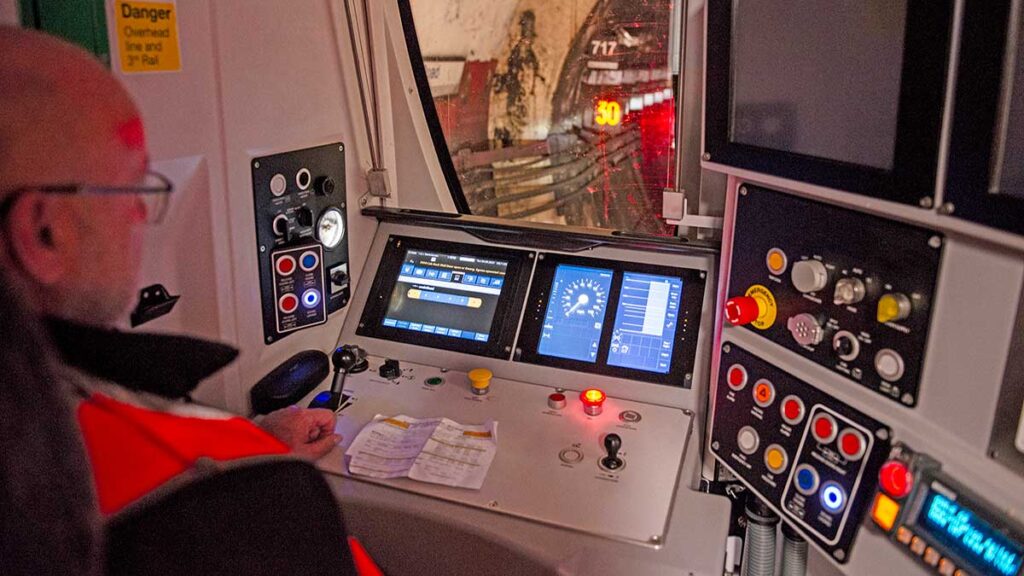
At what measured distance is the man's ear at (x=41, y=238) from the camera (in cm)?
86

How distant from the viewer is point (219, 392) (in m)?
1.92

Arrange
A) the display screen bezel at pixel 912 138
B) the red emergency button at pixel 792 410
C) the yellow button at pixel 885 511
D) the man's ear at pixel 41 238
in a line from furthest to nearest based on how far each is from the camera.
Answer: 1. the red emergency button at pixel 792 410
2. the yellow button at pixel 885 511
3. the display screen bezel at pixel 912 138
4. the man's ear at pixel 41 238

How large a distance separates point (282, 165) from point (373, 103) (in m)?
0.47

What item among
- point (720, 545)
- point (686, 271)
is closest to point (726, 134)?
point (686, 271)

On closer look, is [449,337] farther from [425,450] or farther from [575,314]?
[425,450]

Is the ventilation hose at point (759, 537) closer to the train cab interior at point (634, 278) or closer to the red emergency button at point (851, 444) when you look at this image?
the train cab interior at point (634, 278)

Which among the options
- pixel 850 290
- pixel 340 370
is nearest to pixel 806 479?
pixel 850 290

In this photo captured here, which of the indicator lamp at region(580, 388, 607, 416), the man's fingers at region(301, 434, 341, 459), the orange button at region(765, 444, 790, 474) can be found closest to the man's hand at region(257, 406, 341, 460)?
the man's fingers at region(301, 434, 341, 459)

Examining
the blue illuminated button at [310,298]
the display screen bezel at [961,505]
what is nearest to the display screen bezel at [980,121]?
the display screen bezel at [961,505]

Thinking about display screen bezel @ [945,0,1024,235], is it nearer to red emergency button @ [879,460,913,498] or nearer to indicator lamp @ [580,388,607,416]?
red emergency button @ [879,460,913,498]

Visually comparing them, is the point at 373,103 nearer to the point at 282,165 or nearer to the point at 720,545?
the point at 282,165

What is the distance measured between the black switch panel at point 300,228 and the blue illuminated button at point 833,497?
54.1 inches

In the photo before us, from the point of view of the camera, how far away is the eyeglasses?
2.83ft

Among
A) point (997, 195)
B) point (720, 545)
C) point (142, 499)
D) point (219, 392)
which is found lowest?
point (720, 545)
